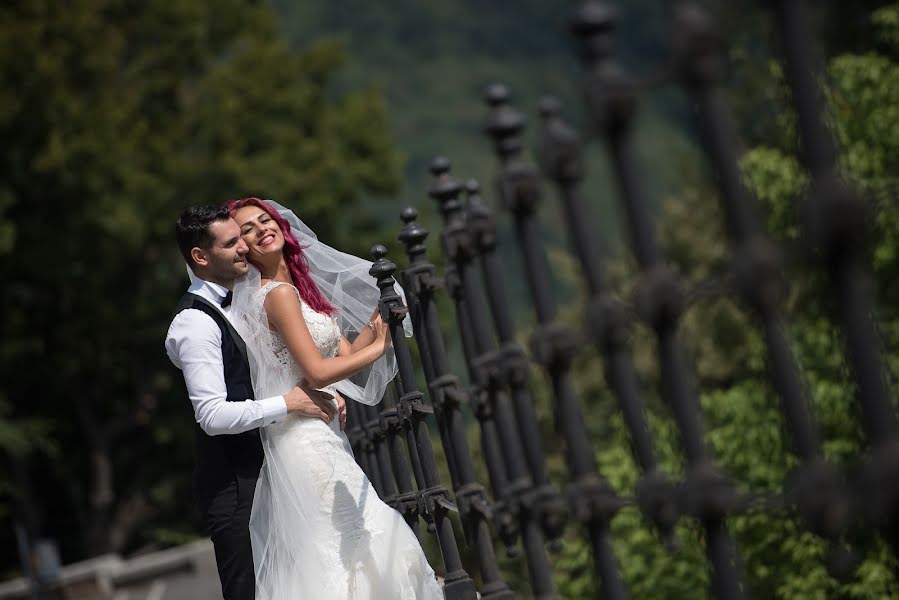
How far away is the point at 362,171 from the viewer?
29031 mm

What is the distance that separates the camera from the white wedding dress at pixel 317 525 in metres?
4.70

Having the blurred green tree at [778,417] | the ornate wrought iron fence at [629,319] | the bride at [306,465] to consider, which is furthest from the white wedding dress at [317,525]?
the blurred green tree at [778,417]

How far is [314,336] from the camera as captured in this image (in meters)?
4.96

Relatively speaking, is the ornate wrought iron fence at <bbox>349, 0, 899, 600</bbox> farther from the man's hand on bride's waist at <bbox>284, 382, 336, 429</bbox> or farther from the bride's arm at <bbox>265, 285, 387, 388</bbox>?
the man's hand on bride's waist at <bbox>284, 382, 336, 429</bbox>

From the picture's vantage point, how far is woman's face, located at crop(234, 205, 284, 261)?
195 inches

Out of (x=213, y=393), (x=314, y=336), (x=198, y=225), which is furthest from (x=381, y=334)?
(x=198, y=225)

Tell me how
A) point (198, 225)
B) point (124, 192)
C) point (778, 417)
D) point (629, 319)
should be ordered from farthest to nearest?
point (124, 192) < point (778, 417) < point (198, 225) < point (629, 319)

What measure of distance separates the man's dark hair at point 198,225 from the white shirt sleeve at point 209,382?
0.27 metres

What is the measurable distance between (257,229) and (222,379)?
0.57 metres

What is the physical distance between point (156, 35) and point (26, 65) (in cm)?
467

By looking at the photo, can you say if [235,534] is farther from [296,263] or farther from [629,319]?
[629,319]

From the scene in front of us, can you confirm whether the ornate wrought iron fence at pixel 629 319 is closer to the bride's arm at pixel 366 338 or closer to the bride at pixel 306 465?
the bride at pixel 306 465

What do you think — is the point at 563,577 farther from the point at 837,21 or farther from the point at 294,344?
the point at 837,21

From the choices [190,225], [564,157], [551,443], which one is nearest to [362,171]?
Result: [551,443]
